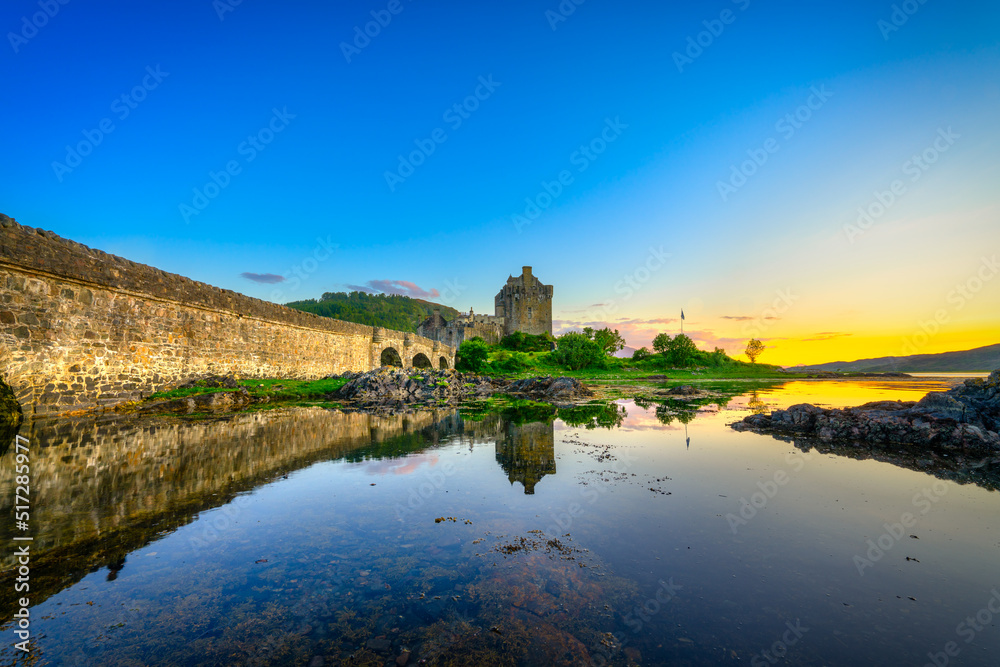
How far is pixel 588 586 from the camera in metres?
3.38

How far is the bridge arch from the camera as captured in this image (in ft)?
113

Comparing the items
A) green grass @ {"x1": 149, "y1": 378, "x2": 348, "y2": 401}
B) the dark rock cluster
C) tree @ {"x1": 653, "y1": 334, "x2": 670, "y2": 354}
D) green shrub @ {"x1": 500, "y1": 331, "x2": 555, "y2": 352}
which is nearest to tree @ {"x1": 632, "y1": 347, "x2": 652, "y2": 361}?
tree @ {"x1": 653, "y1": 334, "x2": 670, "y2": 354}

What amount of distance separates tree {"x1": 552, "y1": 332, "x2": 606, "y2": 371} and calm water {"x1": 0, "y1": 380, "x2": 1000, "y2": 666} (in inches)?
2059

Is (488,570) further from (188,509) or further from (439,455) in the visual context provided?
(439,455)

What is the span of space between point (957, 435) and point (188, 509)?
597 inches

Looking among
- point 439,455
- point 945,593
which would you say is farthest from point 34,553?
point 945,593

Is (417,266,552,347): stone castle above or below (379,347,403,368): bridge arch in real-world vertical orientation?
above

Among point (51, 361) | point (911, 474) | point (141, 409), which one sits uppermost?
point (51, 361)

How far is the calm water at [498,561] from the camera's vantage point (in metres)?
2.63

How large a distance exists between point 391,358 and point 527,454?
95.4 feet
